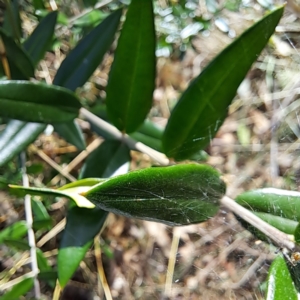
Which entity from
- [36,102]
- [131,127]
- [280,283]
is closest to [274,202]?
[280,283]

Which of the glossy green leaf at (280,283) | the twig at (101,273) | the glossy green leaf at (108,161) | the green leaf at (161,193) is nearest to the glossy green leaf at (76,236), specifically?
the glossy green leaf at (108,161)

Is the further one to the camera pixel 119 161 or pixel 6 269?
pixel 6 269

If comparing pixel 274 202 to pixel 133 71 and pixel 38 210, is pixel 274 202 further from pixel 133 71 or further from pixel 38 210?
pixel 38 210

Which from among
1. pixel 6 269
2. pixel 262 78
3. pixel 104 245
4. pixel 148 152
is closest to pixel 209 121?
pixel 148 152

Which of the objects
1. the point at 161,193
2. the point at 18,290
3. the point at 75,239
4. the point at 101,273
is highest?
the point at 161,193

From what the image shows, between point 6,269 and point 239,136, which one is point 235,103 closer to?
point 239,136

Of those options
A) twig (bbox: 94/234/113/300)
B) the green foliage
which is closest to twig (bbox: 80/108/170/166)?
the green foliage

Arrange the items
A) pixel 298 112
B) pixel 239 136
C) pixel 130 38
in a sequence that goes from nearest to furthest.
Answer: pixel 130 38
pixel 298 112
pixel 239 136

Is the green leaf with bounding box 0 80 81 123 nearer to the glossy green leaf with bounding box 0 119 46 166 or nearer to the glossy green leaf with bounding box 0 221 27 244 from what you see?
the glossy green leaf with bounding box 0 119 46 166
